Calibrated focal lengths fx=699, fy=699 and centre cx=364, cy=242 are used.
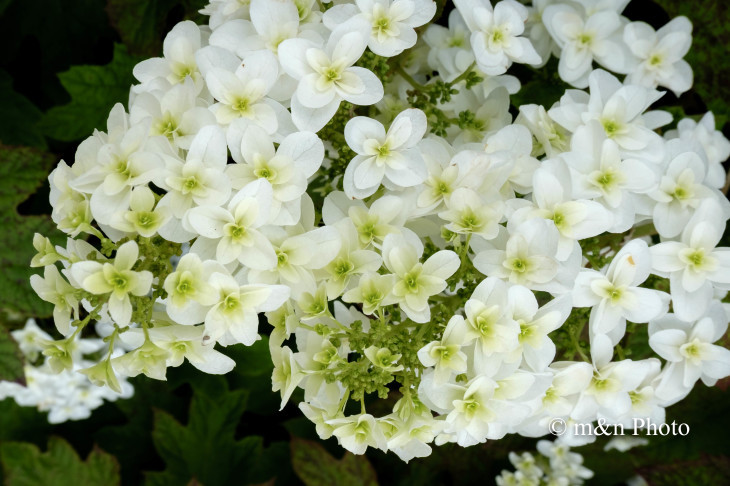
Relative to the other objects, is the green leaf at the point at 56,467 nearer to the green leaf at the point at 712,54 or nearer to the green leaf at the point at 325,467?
the green leaf at the point at 325,467

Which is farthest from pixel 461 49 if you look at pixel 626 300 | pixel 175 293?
pixel 175 293

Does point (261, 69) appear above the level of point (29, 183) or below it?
above

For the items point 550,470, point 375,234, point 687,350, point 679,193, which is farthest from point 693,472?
point 375,234

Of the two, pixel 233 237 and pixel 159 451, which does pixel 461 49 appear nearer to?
pixel 233 237

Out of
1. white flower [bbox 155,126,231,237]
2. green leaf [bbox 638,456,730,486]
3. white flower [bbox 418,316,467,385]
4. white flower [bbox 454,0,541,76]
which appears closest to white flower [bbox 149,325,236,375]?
white flower [bbox 155,126,231,237]

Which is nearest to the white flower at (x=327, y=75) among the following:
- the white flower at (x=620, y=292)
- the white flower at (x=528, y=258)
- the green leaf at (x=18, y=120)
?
the white flower at (x=528, y=258)

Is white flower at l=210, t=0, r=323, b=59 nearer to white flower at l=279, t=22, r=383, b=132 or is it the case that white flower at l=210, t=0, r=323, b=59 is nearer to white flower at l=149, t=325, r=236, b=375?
white flower at l=279, t=22, r=383, b=132
